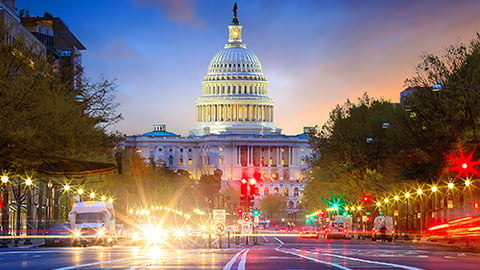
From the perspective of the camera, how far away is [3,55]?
4838 centimetres

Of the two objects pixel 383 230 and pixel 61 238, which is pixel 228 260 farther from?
pixel 383 230

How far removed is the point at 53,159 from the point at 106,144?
76.4 feet

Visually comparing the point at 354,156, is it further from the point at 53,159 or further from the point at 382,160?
the point at 53,159

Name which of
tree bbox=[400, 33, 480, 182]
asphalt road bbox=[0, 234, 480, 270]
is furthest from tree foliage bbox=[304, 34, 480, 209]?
asphalt road bbox=[0, 234, 480, 270]

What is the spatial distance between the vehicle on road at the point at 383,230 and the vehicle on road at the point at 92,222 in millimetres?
30083

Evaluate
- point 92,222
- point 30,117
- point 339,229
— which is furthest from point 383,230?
point 30,117

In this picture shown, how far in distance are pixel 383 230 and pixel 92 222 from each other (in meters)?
32.8

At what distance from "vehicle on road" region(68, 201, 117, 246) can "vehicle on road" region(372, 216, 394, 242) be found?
30.1 meters

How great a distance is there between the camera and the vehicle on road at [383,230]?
89.9 m

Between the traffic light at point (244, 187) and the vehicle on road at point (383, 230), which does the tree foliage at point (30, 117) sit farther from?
the vehicle on road at point (383, 230)

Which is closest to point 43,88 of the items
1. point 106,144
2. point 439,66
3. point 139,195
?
point 106,144

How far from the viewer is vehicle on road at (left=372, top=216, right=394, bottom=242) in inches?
3538

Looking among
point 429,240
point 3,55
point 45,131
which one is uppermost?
point 3,55

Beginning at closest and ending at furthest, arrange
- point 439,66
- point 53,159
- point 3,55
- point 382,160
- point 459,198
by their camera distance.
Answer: point 3,55
point 53,159
point 439,66
point 459,198
point 382,160
